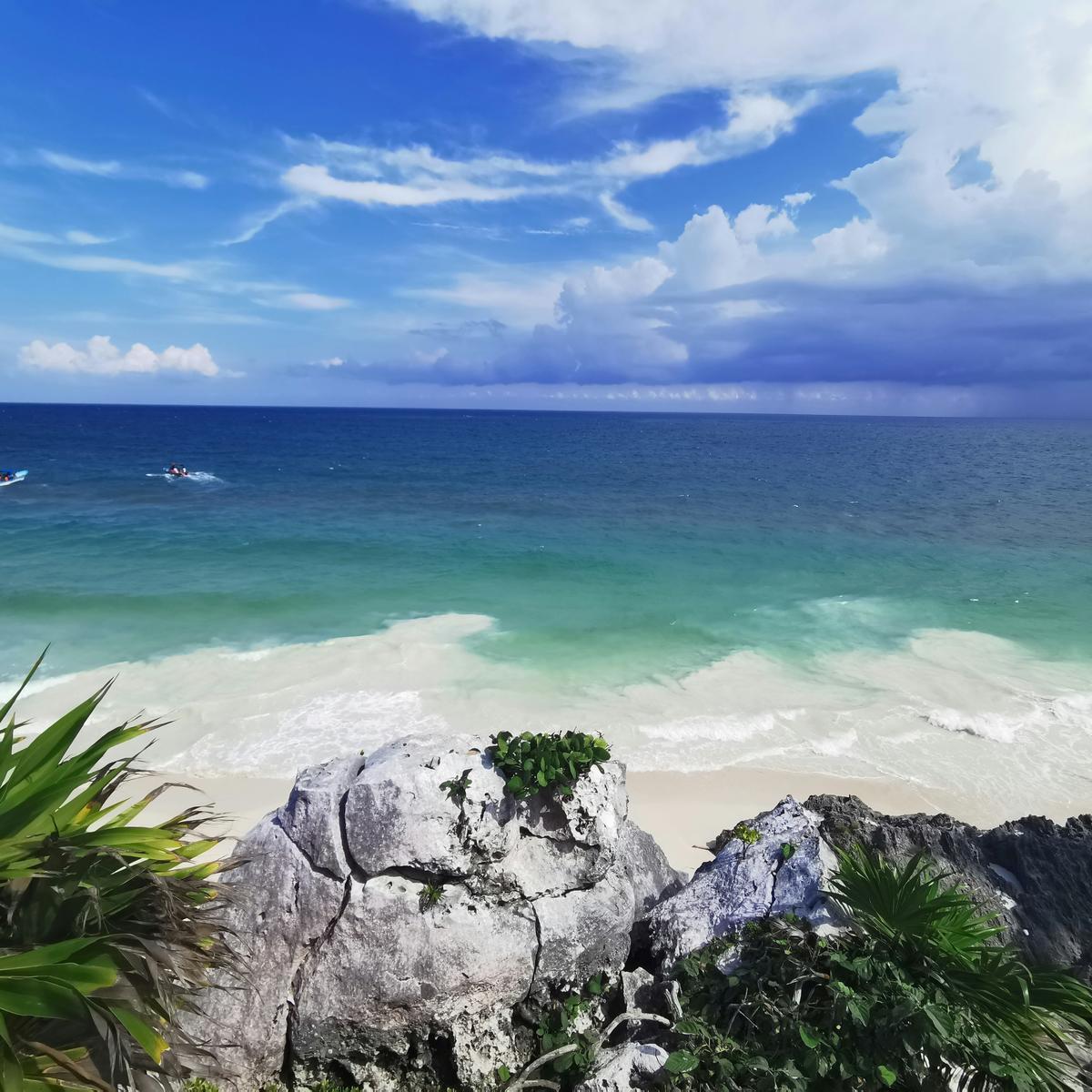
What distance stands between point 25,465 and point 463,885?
76060mm

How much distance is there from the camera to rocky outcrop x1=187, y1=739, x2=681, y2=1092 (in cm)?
557

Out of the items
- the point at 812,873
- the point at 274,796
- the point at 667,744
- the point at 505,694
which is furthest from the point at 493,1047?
the point at 505,694

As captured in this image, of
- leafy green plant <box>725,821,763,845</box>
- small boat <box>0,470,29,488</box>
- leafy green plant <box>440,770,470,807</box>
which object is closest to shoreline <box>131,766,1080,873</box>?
leafy green plant <box>725,821,763,845</box>

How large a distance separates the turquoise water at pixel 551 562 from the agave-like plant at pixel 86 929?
1425 cm

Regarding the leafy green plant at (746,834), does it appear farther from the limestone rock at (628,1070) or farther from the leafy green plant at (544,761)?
the limestone rock at (628,1070)

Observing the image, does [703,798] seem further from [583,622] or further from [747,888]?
[583,622]

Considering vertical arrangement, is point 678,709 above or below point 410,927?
below

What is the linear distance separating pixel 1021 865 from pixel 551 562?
83.1 ft

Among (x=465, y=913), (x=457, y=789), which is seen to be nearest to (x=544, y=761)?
(x=457, y=789)

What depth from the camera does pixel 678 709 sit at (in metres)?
16.5

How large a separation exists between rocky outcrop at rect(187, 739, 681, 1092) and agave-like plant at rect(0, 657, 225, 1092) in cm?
133

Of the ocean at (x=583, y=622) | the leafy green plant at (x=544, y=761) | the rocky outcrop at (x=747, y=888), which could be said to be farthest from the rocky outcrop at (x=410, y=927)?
the ocean at (x=583, y=622)

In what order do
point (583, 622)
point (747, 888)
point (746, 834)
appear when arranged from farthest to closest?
1. point (583, 622)
2. point (746, 834)
3. point (747, 888)

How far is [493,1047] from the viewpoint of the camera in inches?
223
